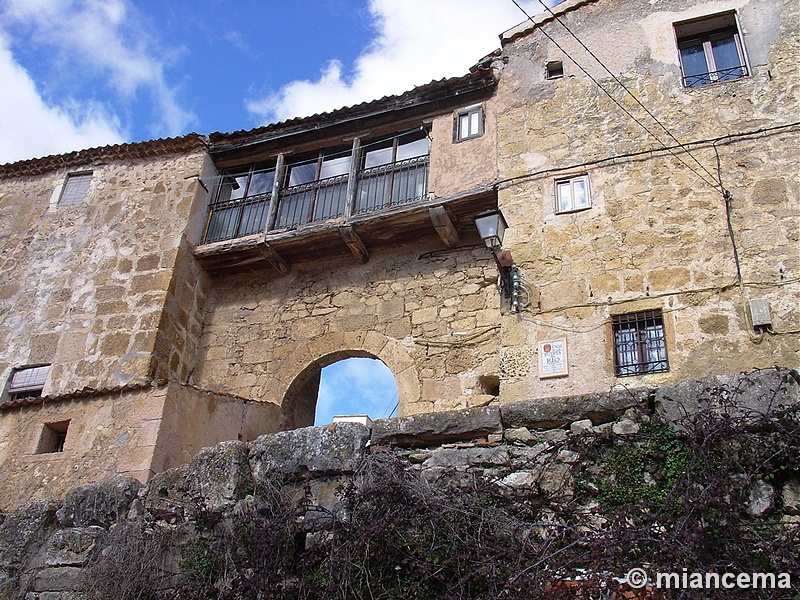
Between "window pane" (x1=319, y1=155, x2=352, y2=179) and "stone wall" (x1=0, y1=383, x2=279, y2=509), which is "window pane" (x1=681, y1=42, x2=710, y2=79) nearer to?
"window pane" (x1=319, y1=155, x2=352, y2=179)

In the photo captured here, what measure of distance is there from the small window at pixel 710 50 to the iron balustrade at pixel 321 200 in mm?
3464

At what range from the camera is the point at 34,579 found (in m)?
5.65

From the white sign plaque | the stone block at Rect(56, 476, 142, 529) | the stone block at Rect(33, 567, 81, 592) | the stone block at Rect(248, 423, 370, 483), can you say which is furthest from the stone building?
the stone block at Rect(248, 423, 370, 483)

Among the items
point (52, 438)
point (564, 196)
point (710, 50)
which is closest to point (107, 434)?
point (52, 438)

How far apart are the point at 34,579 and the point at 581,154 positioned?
691cm

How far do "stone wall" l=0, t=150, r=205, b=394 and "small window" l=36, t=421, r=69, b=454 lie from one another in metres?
1.09

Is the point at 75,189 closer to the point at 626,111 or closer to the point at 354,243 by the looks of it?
the point at 354,243

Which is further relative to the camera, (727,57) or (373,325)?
(373,325)

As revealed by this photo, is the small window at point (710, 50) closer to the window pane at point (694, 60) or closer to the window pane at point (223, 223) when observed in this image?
the window pane at point (694, 60)

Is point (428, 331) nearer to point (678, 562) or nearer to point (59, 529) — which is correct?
point (59, 529)

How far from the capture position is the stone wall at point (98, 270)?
9.67 metres

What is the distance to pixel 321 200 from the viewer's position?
10.5 metres

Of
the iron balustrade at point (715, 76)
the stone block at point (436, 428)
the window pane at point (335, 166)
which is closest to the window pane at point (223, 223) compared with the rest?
the window pane at point (335, 166)

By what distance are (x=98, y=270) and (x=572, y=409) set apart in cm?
763
